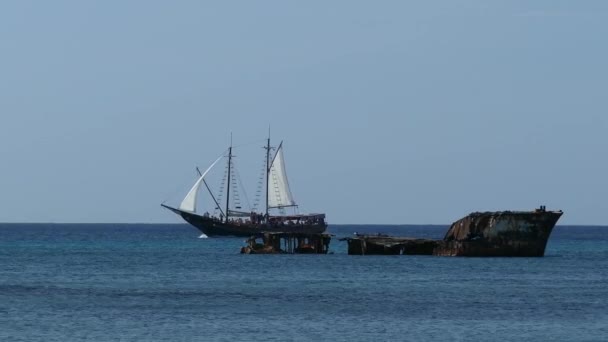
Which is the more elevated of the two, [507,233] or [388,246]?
[507,233]

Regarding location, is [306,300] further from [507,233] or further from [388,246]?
[388,246]

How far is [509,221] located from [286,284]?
3223 centimetres

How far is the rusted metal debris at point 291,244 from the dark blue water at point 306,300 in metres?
13.4

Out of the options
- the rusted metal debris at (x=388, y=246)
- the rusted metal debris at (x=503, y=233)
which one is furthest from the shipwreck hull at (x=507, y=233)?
the rusted metal debris at (x=388, y=246)

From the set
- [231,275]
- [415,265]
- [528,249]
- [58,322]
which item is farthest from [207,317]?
[528,249]

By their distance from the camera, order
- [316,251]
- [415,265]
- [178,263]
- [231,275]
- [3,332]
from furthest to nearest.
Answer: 1. [316,251]
2. [178,263]
3. [415,265]
4. [231,275]
5. [3,332]

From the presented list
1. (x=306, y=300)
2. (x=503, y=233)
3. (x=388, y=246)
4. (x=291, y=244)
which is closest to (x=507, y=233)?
(x=503, y=233)

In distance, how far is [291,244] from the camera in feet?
457

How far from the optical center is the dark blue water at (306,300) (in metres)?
58.1

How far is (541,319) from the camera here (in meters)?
64.1

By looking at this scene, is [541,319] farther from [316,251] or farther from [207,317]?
[316,251]

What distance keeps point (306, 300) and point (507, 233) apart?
45.6 m

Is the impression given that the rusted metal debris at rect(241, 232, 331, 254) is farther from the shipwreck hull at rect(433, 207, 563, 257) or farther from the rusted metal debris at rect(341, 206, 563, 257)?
the shipwreck hull at rect(433, 207, 563, 257)

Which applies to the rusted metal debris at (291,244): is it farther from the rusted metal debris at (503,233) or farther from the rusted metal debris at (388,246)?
the rusted metal debris at (503,233)
